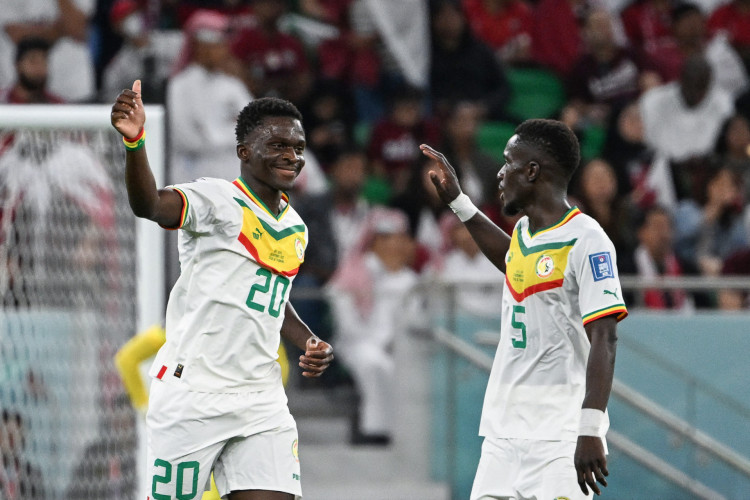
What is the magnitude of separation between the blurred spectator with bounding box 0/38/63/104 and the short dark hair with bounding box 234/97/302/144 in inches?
194

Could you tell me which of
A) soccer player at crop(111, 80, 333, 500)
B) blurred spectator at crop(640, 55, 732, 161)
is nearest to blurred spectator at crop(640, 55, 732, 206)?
blurred spectator at crop(640, 55, 732, 161)

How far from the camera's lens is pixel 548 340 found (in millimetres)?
4637

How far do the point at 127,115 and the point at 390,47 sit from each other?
311 inches

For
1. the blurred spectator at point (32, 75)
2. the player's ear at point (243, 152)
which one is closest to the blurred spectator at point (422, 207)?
the blurred spectator at point (32, 75)

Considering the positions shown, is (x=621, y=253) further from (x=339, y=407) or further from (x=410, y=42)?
(x=410, y=42)

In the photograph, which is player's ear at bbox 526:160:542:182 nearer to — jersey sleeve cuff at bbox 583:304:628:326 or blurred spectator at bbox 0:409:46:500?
jersey sleeve cuff at bbox 583:304:628:326

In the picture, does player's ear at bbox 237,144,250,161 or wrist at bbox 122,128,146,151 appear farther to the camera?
player's ear at bbox 237,144,250,161

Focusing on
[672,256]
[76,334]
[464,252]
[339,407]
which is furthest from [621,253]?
[76,334]

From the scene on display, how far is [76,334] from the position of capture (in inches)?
274

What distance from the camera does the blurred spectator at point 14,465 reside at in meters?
6.78

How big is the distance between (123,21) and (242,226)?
6.70 m

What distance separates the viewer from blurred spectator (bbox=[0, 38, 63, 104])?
9.38 meters

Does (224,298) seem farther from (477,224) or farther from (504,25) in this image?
(504,25)

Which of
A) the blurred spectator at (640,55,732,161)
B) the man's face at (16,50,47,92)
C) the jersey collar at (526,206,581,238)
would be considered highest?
the man's face at (16,50,47,92)
